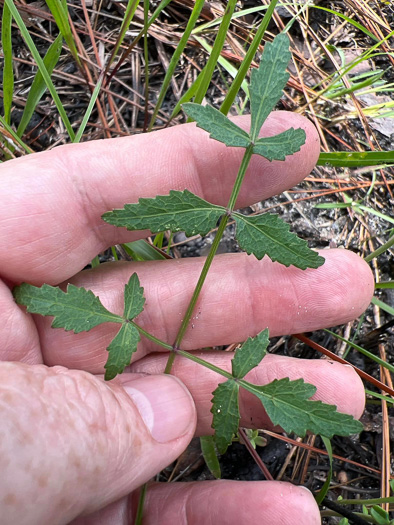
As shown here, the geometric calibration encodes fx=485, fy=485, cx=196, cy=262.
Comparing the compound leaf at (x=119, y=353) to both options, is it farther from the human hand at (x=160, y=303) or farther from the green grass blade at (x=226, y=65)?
the green grass blade at (x=226, y=65)

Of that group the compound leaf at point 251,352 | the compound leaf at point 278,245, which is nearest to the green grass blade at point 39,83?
the compound leaf at point 278,245

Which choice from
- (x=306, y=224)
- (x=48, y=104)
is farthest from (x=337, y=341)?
(x=48, y=104)

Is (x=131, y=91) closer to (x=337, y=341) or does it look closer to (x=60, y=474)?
(x=337, y=341)

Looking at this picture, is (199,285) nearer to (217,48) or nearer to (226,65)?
(217,48)

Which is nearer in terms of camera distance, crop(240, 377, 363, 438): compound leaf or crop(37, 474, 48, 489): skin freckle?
crop(37, 474, 48, 489): skin freckle

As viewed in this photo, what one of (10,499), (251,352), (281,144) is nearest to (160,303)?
(251,352)

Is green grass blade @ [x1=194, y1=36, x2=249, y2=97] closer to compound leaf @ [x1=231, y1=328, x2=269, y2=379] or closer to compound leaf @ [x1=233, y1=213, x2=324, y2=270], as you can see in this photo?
compound leaf @ [x1=233, y1=213, x2=324, y2=270]

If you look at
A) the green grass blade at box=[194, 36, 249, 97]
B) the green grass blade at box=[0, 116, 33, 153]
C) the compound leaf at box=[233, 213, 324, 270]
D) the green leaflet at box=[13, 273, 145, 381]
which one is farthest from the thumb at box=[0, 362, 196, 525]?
the green grass blade at box=[194, 36, 249, 97]
